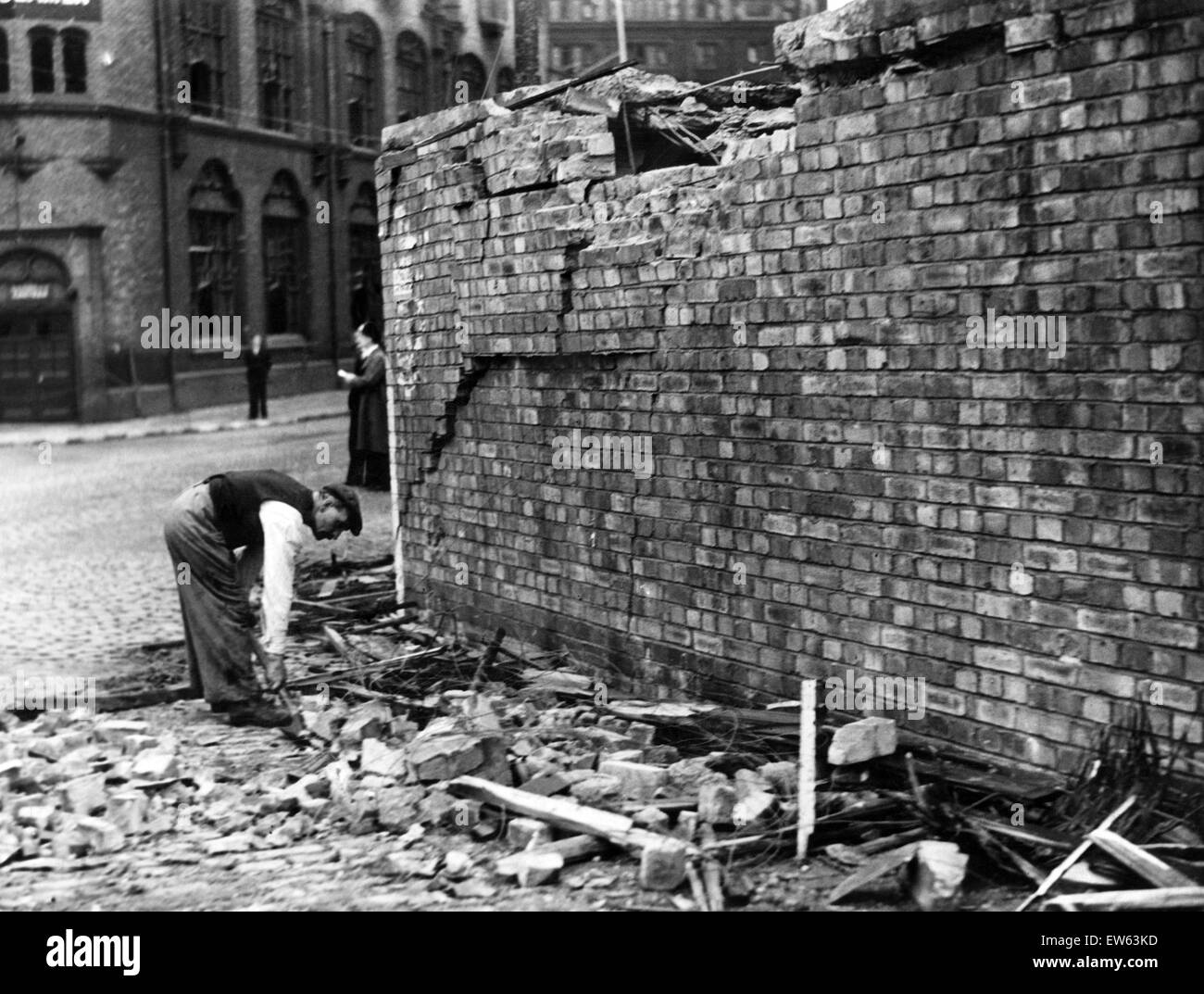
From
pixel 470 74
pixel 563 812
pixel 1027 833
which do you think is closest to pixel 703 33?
pixel 470 74

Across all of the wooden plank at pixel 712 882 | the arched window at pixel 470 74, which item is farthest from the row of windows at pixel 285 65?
the wooden plank at pixel 712 882

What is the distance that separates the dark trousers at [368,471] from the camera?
456 inches

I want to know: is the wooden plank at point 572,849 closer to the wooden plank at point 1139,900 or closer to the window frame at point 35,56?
the wooden plank at point 1139,900

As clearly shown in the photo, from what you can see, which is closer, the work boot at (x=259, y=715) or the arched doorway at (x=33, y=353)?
the work boot at (x=259, y=715)

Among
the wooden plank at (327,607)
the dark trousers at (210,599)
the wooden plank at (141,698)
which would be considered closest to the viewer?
the dark trousers at (210,599)

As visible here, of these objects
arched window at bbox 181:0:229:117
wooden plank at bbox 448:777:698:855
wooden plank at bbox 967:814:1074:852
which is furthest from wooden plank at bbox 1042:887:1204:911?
arched window at bbox 181:0:229:117

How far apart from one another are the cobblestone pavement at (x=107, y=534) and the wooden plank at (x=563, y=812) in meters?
3.41

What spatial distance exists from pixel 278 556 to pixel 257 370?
5724 millimetres

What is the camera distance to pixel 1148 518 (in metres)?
3.84

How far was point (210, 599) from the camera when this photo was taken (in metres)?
6.40

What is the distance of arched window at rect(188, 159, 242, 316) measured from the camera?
12477mm

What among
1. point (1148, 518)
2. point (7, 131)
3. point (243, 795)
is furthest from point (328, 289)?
point (1148, 518)
